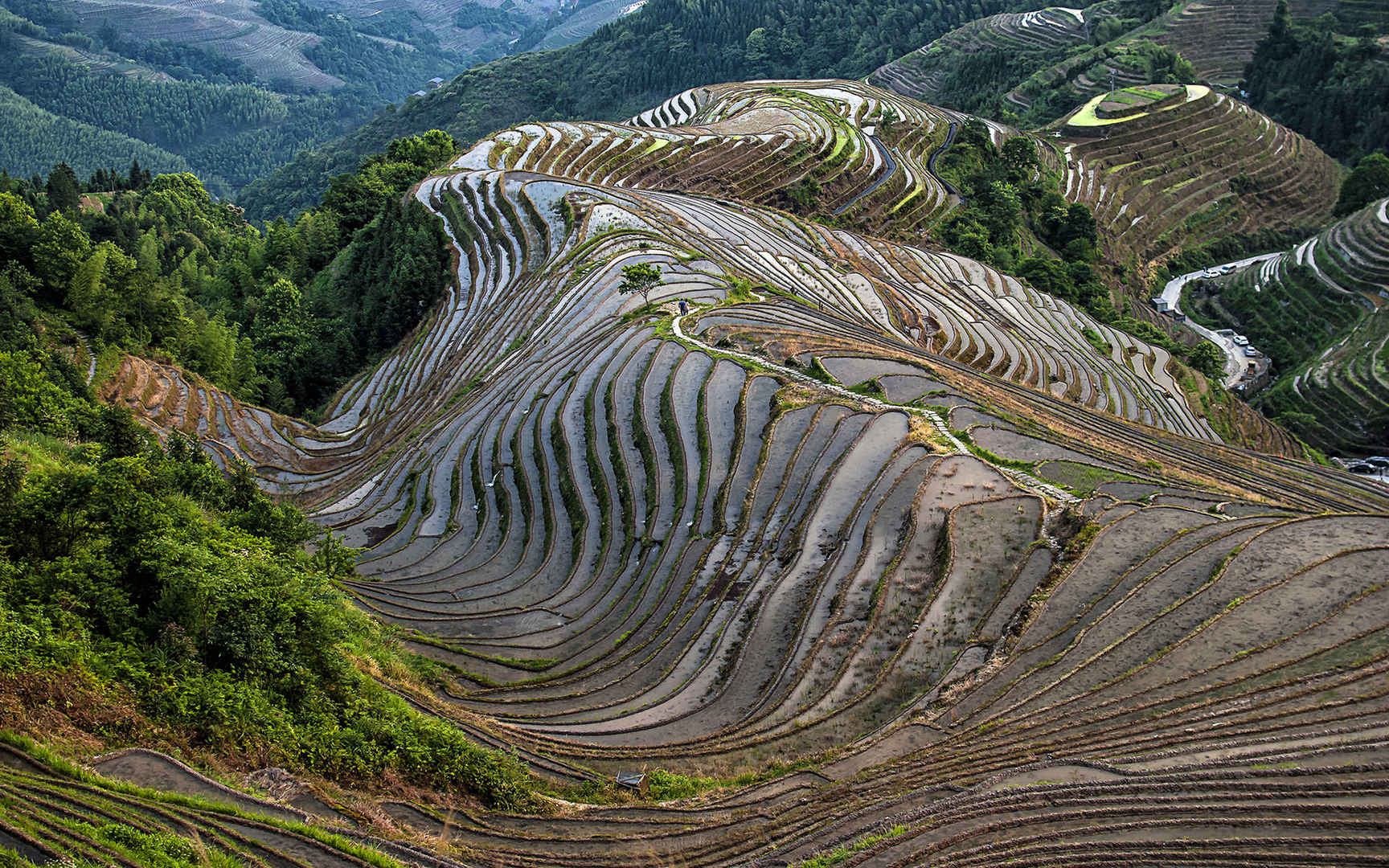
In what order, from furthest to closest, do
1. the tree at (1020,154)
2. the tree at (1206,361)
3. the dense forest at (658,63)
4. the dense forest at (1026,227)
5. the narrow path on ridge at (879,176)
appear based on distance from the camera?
the dense forest at (658,63), the tree at (1020,154), the narrow path on ridge at (879,176), the dense forest at (1026,227), the tree at (1206,361)

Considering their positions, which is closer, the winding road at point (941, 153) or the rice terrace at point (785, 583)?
the rice terrace at point (785, 583)

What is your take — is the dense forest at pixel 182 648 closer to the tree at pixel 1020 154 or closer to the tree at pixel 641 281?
the tree at pixel 641 281

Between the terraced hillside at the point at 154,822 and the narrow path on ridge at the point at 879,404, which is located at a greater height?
the narrow path on ridge at the point at 879,404

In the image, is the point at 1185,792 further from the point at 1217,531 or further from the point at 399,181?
the point at 399,181

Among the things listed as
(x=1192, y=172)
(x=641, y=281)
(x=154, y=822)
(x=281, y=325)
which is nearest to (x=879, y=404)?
(x=641, y=281)

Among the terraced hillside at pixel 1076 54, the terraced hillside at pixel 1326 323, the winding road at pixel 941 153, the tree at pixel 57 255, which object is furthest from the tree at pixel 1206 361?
the tree at pixel 57 255
